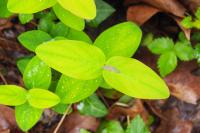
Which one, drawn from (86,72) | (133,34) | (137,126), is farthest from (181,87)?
(86,72)

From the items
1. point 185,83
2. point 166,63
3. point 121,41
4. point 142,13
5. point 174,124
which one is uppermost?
point 121,41

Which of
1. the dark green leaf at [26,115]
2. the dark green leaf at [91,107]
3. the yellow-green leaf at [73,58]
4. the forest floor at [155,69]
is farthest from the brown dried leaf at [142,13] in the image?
the dark green leaf at [26,115]

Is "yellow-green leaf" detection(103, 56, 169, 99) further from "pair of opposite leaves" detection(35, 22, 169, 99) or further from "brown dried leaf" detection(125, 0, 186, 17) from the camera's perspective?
"brown dried leaf" detection(125, 0, 186, 17)

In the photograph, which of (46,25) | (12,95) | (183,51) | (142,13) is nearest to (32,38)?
(46,25)

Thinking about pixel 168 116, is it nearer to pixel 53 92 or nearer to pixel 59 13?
pixel 53 92

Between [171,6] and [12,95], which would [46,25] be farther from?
[171,6]

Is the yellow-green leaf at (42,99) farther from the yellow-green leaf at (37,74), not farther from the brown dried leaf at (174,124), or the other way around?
the brown dried leaf at (174,124)
